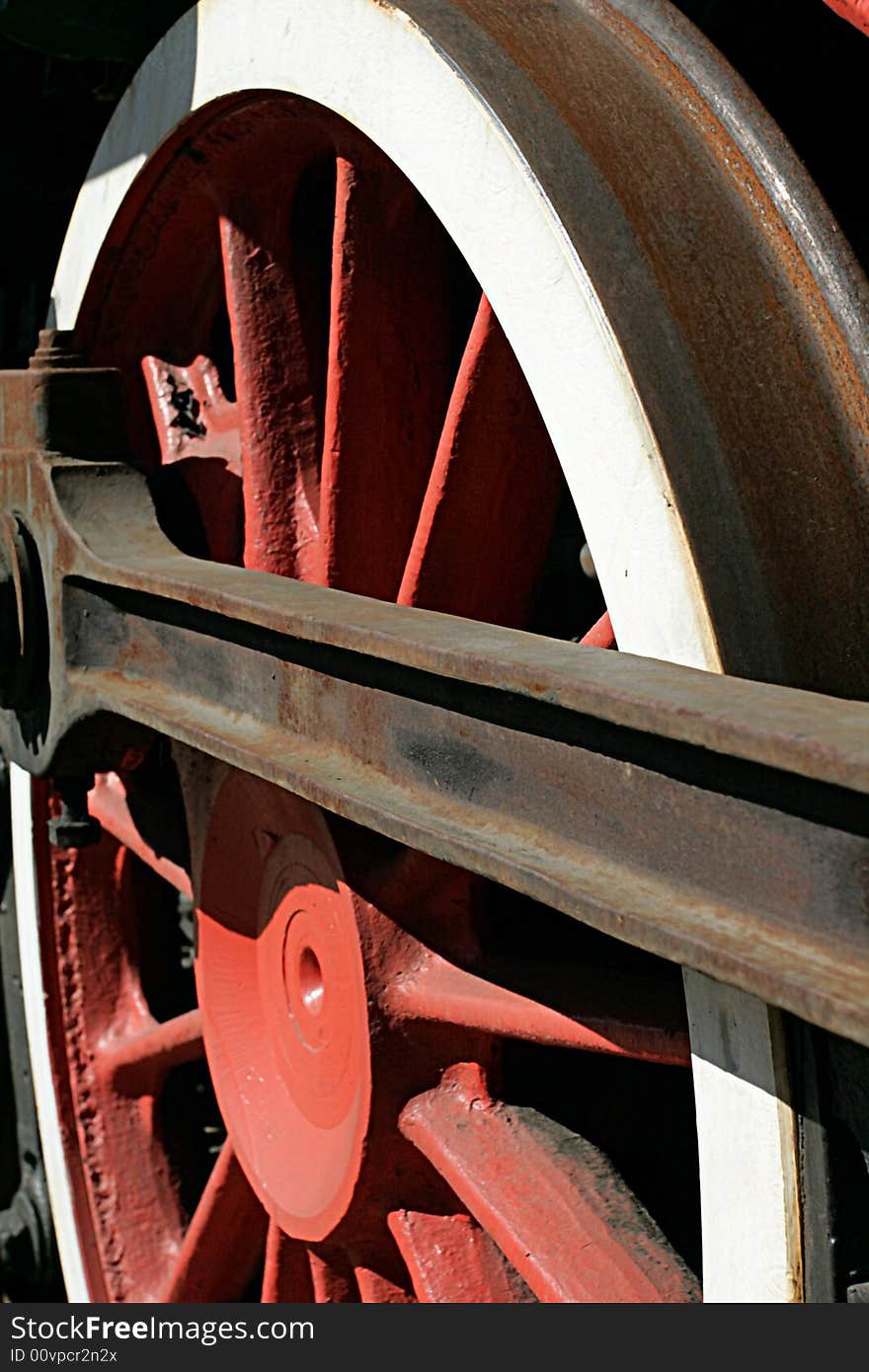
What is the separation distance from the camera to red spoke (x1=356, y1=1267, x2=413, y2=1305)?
152 cm

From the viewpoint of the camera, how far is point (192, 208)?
5.26 feet

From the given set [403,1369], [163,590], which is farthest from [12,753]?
[403,1369]

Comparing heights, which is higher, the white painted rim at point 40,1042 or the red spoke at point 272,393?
the red spoke at point 272,393

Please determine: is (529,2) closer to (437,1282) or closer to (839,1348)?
(839,1348)

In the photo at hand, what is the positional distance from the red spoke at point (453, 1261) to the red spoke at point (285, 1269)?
0.29 m

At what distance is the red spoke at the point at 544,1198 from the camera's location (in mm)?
1176

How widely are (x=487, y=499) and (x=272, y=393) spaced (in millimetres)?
328

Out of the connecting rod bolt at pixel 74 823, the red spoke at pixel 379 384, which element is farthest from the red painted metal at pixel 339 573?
the connecting rod bolt at pixel 74 823

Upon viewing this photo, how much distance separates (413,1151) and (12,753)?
62 cm

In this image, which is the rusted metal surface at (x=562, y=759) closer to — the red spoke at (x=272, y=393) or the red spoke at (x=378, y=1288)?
the red spoke at (x=272, y=393)

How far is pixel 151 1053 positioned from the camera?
202 cm

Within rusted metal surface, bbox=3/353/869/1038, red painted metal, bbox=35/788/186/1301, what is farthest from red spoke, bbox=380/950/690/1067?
red painted metal, bbox=35/788/186/1301

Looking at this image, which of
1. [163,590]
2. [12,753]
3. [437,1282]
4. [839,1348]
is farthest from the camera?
[12,753]

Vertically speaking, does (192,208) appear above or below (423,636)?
above
